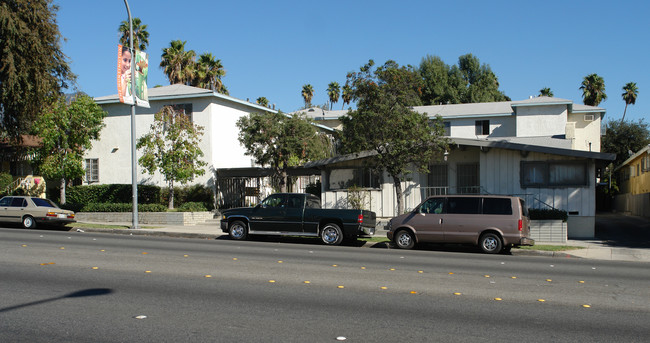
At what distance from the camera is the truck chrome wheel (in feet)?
57.5

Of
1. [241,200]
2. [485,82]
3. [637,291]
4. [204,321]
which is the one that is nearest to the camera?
[204,321]

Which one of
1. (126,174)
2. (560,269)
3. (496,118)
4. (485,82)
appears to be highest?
(485,82)

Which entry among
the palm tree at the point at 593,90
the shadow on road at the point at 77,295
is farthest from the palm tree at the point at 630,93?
the shadow on road at the point at 77,295

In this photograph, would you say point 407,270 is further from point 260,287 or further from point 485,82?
point 485,82

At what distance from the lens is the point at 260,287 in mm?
9000

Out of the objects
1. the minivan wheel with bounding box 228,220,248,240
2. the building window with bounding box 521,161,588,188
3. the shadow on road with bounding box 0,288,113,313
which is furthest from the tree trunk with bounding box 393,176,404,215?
the shadow on road with bounding box 0,288,113,313

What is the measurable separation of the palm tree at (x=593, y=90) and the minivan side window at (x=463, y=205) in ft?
167

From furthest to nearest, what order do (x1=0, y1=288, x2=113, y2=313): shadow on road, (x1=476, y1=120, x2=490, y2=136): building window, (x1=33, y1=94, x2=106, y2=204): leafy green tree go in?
1. (x1=476, y1=120, x2=490, y2=136): building window
2. (x1=33, y1=94, x2=106, y2=204): leafy green tree
3. (x1=0, y1=288, x2=113, y2=313): shadow on road

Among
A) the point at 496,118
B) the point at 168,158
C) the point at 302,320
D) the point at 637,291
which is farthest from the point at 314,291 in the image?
the point at 496,118

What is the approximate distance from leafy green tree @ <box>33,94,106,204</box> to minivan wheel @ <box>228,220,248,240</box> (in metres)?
12.5

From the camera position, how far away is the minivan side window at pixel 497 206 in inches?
618

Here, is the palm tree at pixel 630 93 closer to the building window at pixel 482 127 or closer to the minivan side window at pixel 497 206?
the building window at pixel 482 127

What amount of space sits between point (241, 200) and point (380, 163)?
991 centimetres

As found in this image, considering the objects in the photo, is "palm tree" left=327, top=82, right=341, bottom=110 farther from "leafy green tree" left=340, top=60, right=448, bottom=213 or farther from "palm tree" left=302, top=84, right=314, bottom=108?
"leafy green tree" left=340, top=60, right=448, bottom=213
